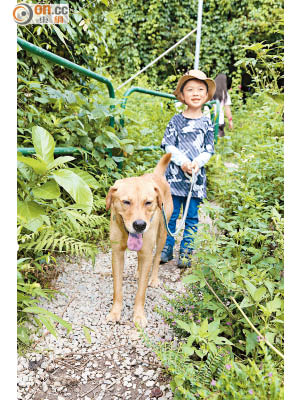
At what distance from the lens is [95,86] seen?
11.8 feet

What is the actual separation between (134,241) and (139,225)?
155mm

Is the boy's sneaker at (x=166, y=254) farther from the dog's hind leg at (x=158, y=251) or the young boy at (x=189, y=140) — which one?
the dog's hind leg at (x=158, y=251)

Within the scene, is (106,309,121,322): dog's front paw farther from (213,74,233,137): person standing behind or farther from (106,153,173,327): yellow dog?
(213,74,233,137): person standing behind

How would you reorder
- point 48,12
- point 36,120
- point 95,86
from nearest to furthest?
1. point 48,12
2. point 36,120
3. point 95,86

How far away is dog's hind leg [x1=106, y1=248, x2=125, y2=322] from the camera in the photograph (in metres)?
2.16

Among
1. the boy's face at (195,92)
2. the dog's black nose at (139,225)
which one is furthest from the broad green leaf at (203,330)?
the boy's face at (195,92)

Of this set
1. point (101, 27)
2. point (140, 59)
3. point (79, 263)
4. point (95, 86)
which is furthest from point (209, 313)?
point (140, 59)

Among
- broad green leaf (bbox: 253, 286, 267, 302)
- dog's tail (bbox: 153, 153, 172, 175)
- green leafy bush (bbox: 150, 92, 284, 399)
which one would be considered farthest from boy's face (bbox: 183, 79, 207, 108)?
broad green leaf (bbox: 253, 286, 267, 302)

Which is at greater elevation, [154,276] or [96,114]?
[96,114]

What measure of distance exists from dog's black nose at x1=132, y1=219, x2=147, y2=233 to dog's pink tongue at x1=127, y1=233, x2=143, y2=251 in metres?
0.12

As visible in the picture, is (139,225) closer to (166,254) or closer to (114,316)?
(114,316)

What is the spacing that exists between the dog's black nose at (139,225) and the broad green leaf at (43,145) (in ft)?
2.21

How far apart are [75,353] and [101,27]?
347 centimetres

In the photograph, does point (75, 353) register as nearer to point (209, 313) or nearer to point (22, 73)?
point (209, 313)
